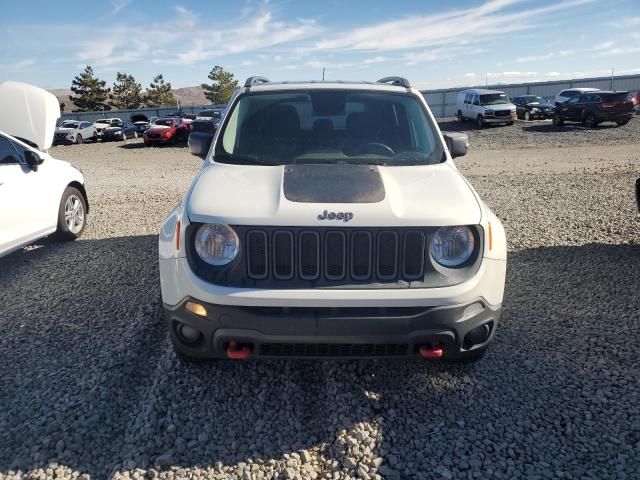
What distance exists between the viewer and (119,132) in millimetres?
32719

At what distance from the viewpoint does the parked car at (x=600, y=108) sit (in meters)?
22.7

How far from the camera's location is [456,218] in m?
2.82

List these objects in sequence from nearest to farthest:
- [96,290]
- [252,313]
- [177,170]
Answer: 1. [252,313]
2. [96,290]
3. [177,170]

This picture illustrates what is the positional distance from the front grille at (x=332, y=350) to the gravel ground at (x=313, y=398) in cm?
42

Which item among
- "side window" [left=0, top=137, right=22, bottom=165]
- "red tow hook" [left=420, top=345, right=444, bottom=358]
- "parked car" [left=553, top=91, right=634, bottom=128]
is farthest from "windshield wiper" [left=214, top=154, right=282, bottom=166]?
"parked car" [left=553, top=91, right=634, bottom=128]

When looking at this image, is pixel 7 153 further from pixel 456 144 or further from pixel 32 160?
pixel 456 144

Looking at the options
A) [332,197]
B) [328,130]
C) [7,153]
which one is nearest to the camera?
[332,197]

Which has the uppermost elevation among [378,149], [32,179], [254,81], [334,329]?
[254,81]

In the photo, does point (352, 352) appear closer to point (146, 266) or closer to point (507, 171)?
point (146, 266)

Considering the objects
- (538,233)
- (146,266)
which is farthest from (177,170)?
(538,233)

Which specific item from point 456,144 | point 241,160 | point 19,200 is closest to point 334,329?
point 241,160

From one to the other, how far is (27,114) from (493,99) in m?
24.1

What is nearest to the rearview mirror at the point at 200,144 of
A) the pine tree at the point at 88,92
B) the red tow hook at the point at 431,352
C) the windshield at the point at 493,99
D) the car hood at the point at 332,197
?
the car hood at the point at 332,197

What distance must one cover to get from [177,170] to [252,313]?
555 inches
